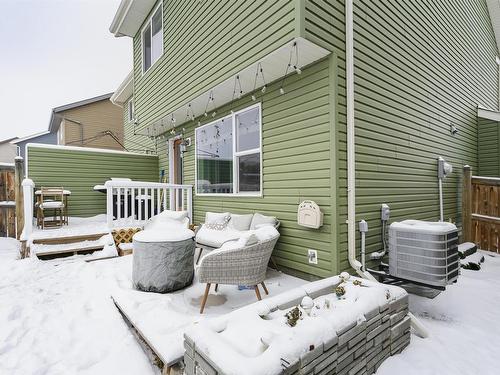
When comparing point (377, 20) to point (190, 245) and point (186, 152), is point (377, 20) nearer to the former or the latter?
point (190, 245)

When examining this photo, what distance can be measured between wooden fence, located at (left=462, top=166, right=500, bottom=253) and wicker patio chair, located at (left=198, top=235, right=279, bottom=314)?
5632mm

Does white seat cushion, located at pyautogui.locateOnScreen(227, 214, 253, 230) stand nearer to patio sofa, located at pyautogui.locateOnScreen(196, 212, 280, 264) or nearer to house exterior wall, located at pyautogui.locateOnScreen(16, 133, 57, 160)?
patio sofa, located at pyautogui.locateOnScreen(196, 212, 280, 264)

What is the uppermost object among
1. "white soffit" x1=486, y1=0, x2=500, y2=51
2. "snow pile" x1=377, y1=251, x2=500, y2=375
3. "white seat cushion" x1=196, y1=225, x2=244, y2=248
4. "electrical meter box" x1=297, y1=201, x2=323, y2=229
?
"white soffit" x1=486, y1=0, x2=500, y2=51

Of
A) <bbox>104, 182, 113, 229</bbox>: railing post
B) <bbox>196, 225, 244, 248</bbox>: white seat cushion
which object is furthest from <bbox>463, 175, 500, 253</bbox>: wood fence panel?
<bbox>104, 182, 113, 229</bbox>: railing post

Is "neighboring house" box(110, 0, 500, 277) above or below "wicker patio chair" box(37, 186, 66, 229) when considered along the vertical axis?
above

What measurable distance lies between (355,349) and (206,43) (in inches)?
193

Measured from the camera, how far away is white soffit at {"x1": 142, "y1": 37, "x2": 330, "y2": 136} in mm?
3243

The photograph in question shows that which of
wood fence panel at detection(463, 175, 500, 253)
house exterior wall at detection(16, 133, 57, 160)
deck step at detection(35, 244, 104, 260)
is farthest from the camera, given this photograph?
house exterior wall at detection(16, 133, 57, 160)

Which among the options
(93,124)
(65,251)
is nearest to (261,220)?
(65,251)

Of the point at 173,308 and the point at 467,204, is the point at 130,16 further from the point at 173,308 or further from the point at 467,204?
the point at 467,204

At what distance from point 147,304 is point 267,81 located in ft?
11.5

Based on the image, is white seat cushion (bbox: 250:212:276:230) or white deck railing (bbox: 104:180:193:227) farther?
white deck railing (bbox: 104:180:193:227)

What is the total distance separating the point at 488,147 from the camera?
688cm

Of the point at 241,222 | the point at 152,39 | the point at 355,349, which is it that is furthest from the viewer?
the point at 152,39
